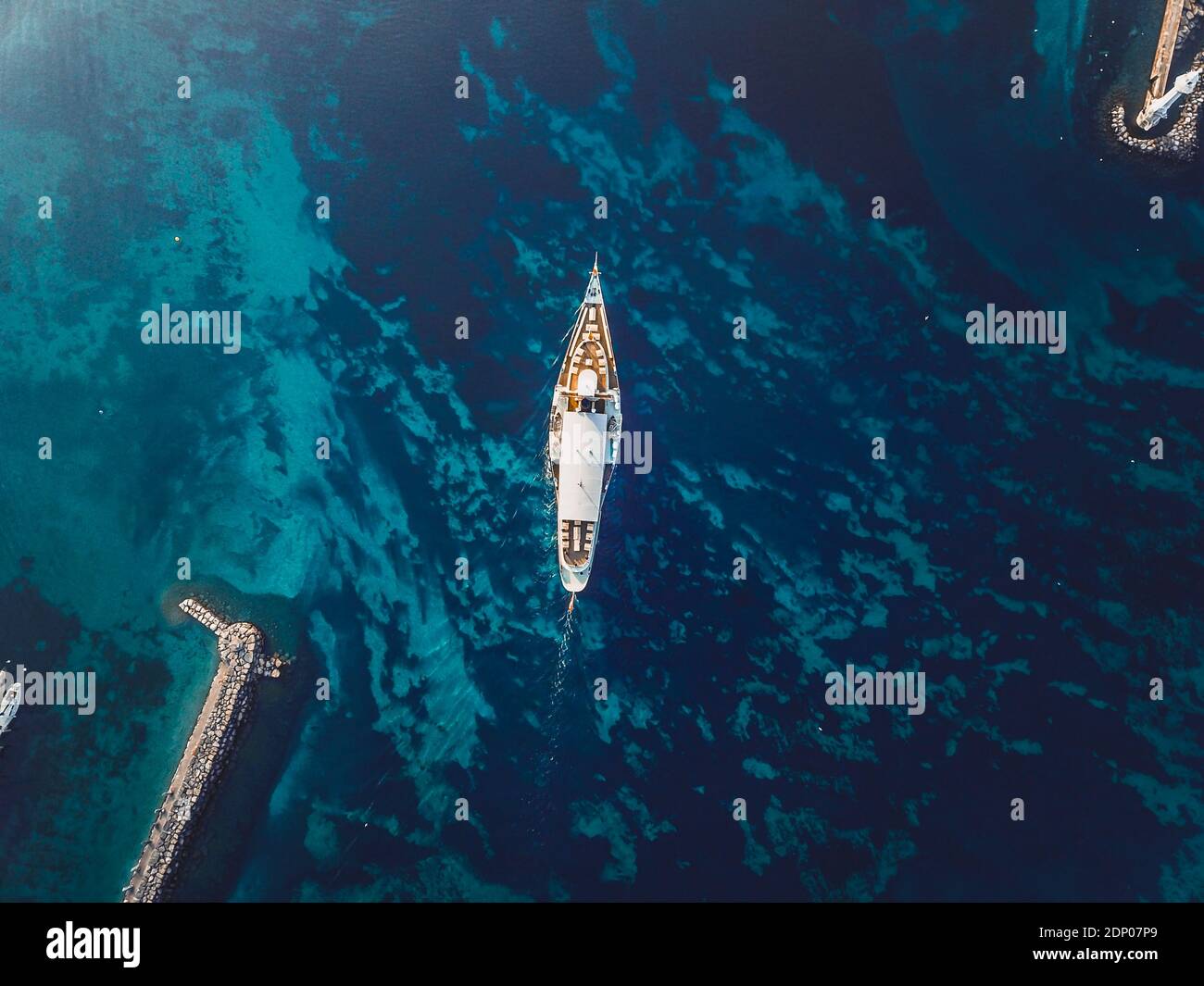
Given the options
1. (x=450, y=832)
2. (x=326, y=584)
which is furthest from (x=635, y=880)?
(x=326, y=584)

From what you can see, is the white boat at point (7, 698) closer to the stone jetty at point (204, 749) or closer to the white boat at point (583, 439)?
the stone jetty at point (204, 749)

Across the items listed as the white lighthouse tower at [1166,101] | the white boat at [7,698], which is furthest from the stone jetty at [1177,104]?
the white boat at [7,698]

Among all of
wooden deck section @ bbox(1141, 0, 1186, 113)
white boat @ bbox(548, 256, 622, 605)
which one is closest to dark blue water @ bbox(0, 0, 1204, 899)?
wooden deck section @ bbox(1141, 0, 1186, 113)

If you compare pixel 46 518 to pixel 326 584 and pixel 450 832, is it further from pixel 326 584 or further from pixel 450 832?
pixel 450 832

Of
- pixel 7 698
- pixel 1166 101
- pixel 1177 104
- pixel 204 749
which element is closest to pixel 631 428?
pixel 204 749

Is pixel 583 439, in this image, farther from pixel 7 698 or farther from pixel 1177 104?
pixel 1177 104
